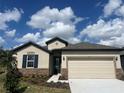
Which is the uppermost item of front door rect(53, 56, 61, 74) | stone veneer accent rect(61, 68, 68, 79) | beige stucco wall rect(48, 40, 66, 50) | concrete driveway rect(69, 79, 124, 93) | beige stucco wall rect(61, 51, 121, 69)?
beige stucco wall rect(48, 40, 66, 50)

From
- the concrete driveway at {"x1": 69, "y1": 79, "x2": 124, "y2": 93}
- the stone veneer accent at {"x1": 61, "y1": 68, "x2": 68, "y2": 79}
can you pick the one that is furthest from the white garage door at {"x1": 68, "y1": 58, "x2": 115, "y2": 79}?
the concrete driveway at {"x1": 69, "y1": 79, "x2": 124, "y2": 93}

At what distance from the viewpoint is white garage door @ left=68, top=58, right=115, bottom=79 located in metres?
18.7

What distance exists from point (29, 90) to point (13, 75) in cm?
161

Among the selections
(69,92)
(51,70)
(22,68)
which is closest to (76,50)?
(51,70)

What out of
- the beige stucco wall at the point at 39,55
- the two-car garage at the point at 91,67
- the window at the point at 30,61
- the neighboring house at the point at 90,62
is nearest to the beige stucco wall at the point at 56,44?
the beige stucco wall at the point at 39,55

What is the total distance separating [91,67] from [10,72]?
10396 mm

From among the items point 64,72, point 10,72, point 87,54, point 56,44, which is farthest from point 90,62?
point 10,72

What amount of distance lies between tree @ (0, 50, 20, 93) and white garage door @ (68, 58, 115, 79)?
28.6 feet

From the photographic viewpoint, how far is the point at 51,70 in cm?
2273

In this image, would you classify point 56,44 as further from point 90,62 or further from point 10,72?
point 10,72

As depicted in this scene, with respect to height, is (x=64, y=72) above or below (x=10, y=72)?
below

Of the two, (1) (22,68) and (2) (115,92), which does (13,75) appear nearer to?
(2) (115,92)

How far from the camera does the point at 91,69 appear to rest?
18844mm

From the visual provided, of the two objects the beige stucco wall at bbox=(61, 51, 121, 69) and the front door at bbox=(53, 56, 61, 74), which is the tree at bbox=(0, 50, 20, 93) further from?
the front door at bbox=(53, 56, 61, 74)
